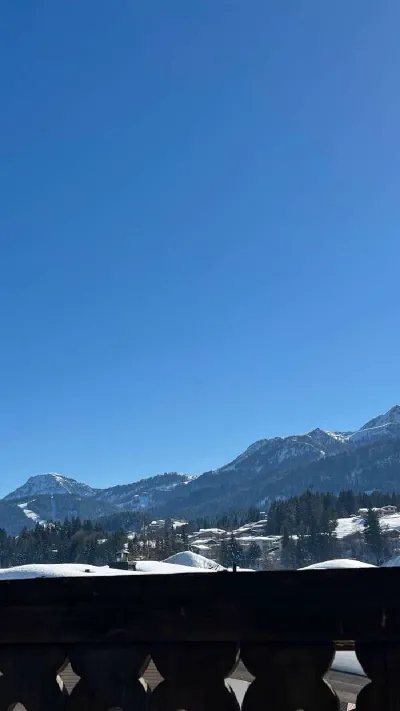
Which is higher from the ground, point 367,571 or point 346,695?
point 367,571

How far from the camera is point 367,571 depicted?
290 cm

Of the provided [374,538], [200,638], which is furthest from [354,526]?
[200,638]

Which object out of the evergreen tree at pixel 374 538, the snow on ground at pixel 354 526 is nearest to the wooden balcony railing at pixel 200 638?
the evergreen tree at pixel 374 538

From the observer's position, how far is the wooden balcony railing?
2.81 meters

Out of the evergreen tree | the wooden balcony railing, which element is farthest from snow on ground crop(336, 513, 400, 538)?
the wooden balcony railing

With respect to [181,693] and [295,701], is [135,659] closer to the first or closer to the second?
[181,693]

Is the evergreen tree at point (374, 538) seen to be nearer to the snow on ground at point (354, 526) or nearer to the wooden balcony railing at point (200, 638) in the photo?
the snow on ground at point (354, 526)

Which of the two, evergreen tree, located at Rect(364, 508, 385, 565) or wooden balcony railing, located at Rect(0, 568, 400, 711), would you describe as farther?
evergreen tree, located at Rect(364, 508, 385, 565)

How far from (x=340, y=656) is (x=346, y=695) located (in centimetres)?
583

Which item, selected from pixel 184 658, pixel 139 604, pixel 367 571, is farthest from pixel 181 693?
pixel 367 571

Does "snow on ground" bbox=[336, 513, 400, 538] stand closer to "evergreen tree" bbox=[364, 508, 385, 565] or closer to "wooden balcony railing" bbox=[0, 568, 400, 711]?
"evergreen tree" bbox=[364, 508, 385, 565]

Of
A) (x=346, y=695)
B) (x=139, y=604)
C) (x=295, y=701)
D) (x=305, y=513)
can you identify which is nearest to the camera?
(x=295, y=701)

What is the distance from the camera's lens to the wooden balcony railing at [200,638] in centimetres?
281

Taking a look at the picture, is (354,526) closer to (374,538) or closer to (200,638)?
(374,538)
